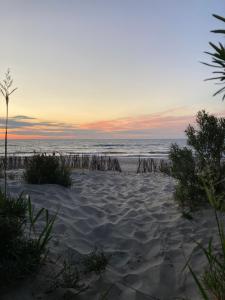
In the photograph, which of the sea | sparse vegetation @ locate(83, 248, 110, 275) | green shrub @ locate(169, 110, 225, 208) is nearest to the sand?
sparse vegetation @ locate(83, 248, 110, 275)

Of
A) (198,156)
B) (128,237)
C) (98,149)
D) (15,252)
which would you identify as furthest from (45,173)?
(98,149)

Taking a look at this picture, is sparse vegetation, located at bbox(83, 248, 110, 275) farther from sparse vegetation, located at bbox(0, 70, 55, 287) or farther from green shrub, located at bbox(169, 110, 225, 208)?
green shrub, located at bbox(169, 110, 225, 208)

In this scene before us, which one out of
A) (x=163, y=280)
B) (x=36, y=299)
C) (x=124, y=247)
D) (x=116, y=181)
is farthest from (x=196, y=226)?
(x=116, y=181)

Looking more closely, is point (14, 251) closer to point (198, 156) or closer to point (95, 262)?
point (95, 262)

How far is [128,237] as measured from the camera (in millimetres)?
5180

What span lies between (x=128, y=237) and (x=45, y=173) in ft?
13.3

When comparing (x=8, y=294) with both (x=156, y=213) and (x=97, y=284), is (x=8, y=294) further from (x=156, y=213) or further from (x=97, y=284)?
(x=156, y=213)

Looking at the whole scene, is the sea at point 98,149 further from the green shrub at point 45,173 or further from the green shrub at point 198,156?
the green shrub at point 198,156

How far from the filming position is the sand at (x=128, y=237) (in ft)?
11.7

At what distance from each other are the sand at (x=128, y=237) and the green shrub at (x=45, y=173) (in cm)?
47

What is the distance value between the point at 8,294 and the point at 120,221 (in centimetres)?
301

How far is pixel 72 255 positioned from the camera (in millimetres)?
4191

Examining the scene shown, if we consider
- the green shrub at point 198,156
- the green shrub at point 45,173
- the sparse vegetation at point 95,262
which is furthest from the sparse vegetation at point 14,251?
the green shrub at point 45,173

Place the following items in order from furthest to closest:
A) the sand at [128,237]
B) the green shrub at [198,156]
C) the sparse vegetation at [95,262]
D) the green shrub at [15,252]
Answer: the green shrub at [198,156]
the sparse vegetation at [95,262]
the sand at [128,237]
the green shrub at [15,252]
